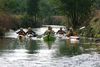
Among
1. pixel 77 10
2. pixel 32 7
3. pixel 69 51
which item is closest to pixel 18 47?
pixel 69 51

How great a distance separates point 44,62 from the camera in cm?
2902

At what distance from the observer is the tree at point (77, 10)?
246 feet

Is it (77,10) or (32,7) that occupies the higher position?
(77,10)

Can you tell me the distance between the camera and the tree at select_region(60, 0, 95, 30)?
75.1 metres

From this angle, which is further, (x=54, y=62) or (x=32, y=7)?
(x=32, y=7)

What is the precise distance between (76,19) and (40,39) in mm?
20917

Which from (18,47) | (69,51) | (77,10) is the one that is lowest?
(18,47)

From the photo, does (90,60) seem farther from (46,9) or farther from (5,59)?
(46,9)

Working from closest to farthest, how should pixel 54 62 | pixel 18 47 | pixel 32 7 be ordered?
pixel 54 62, pixel 18 47, pixel 32 7

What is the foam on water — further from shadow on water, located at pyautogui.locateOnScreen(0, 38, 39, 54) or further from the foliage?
the foliage

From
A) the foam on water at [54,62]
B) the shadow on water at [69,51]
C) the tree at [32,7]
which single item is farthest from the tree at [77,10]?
the tree at [32,7]

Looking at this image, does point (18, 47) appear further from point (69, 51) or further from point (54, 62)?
point (54, 62)

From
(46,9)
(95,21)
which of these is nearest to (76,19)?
(95,21)

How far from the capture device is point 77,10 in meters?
75.2
